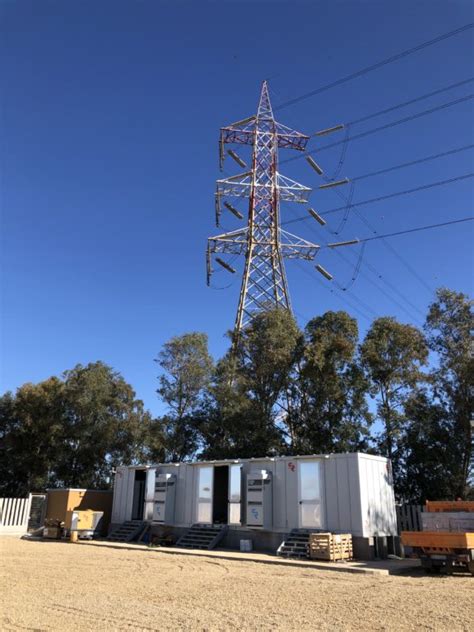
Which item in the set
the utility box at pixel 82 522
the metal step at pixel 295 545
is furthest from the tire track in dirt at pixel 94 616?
the utility box at pixel 82 522

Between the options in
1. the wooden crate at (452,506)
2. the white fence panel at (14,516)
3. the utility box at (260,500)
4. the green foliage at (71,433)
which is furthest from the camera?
the green foliage at (71,433)

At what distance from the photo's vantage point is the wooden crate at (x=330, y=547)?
599 inches

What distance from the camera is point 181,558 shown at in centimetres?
1608

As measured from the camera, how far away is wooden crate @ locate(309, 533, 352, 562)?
49.9ft

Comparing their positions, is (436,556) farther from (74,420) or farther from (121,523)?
(74,420)

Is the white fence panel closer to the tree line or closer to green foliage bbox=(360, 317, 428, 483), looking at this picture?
the tree line

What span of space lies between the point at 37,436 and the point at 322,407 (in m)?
18.9

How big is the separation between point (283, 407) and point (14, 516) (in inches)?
565

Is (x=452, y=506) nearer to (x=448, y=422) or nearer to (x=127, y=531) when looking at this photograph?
(x=448, y=422)

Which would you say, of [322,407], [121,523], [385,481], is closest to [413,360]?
[322,407]

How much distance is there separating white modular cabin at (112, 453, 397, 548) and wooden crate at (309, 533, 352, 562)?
1.97 feet

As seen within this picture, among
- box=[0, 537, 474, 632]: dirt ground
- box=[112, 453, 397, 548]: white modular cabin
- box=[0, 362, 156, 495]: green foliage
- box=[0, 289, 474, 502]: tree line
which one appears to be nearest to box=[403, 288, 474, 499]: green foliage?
box=[0, 289, 474, 502]: tree line

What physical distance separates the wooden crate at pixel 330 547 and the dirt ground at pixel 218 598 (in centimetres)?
152

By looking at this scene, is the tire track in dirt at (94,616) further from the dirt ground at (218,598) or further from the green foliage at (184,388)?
the green foliage at (184,388)
